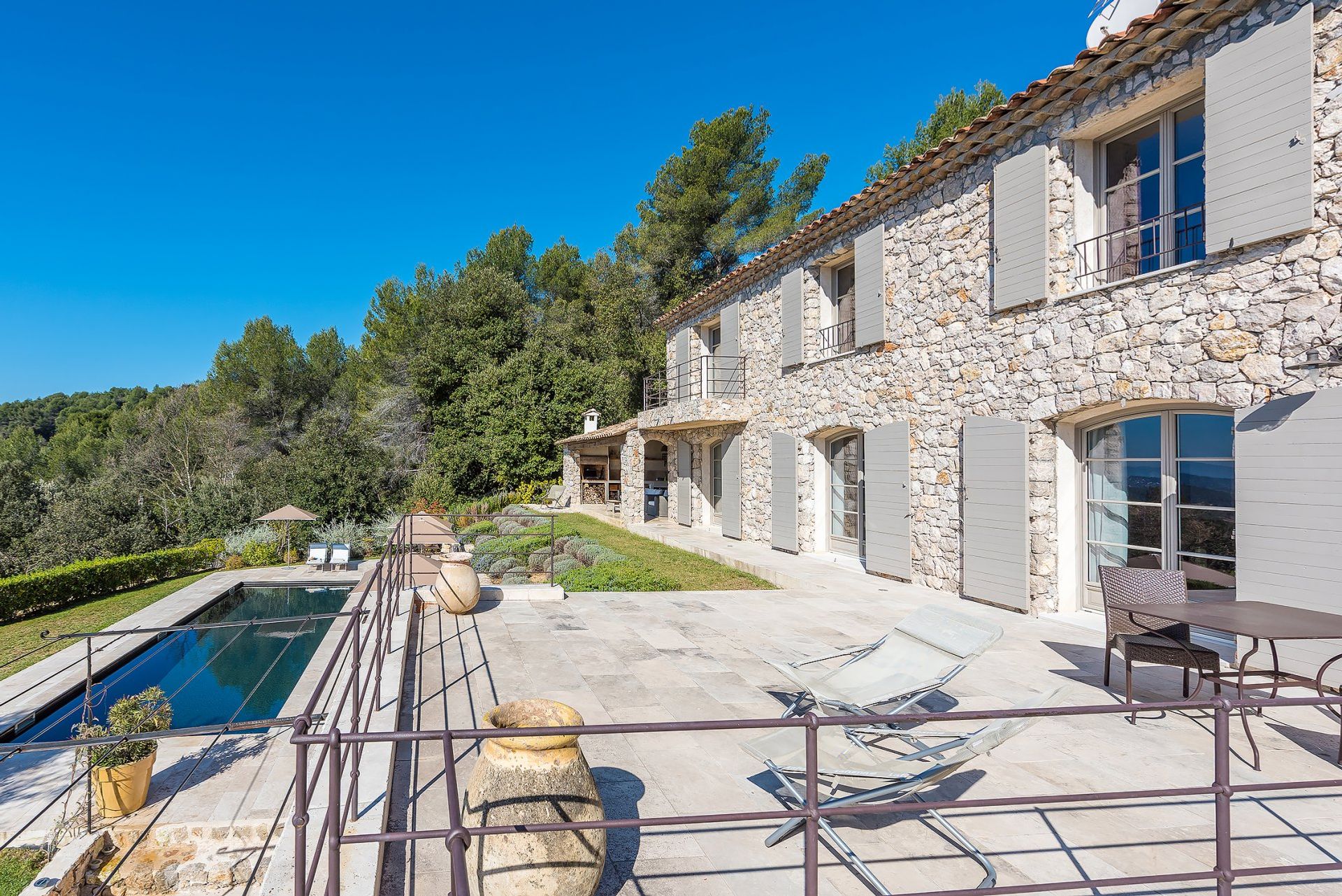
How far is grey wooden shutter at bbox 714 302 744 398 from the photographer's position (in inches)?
581

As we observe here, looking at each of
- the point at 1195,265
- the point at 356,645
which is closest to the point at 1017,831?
the point at 356,645

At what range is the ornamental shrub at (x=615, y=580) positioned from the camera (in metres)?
9.65

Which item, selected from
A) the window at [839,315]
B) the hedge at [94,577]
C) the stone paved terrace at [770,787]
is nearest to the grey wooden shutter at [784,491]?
the window at [839,315]

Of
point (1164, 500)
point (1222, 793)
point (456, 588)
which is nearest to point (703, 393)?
point (456, 588)

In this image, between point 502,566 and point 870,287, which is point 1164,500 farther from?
point 502,566

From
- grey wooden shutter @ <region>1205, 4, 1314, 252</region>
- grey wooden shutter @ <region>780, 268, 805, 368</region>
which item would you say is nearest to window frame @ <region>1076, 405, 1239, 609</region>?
grey wooden shutter @ <region>1205, 4, 1314, 252</region>

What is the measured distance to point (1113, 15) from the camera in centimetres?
795

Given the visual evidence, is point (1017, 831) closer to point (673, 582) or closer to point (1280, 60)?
point (1280, 60)

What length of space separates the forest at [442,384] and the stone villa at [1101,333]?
10000mm

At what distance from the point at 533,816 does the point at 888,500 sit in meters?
8.33

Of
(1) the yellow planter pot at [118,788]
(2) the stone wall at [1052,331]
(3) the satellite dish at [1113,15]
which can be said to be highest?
(3) the satellite dish at [1113,15]

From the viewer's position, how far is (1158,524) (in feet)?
21.5

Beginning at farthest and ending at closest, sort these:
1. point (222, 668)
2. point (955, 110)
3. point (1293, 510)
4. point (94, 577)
→ point (955, 110), point (94, 577), point (222, 668), point (1293, 510)

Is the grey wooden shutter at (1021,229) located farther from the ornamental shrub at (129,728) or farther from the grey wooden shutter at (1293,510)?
the ornamental shrub at (129,728)
